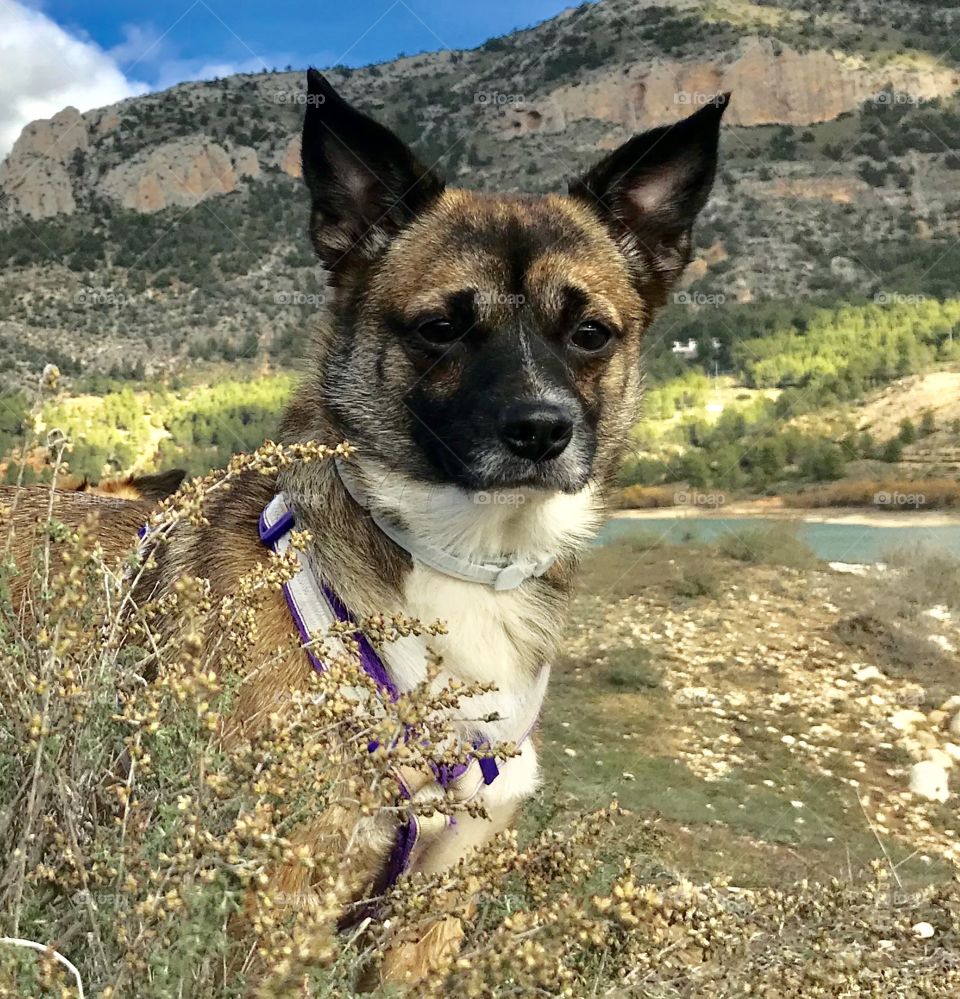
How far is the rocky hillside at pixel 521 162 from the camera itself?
34156 millimetres

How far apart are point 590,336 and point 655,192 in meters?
0.79

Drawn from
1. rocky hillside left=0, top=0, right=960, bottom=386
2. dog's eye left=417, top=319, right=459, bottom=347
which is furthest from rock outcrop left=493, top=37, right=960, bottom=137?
dog's eye left=417, top=319, right=459, bottom=347

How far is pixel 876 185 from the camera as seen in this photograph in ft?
132

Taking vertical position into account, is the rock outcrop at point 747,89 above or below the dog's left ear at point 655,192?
above

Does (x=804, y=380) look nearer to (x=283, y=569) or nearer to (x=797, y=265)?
(x=797, y=265)

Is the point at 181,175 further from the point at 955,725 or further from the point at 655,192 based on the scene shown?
the point at 655,192

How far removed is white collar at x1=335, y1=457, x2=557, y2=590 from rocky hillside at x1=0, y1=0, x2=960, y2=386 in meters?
24.8

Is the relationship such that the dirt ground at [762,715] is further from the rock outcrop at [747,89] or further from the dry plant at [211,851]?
the rock outcrop at [747,89]

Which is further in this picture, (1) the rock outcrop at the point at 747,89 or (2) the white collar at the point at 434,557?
(1) the rock outcrop at the point at 747,89

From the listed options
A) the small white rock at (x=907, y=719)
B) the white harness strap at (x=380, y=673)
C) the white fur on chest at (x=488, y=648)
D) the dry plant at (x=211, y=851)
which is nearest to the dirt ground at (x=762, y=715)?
the small white rock at (x=907, y=719)

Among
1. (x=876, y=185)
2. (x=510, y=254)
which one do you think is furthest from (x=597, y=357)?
(x=876, y=185)

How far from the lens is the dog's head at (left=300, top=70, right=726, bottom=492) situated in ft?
8.58

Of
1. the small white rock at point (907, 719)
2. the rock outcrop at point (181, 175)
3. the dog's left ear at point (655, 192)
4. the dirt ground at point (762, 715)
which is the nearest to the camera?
the dog's left ear at point (655, 192)

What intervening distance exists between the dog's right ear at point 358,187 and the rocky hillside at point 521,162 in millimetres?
24264
